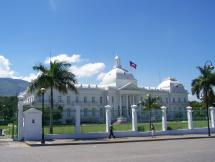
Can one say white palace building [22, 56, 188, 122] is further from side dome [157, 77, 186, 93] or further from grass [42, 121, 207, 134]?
grass [42, 121, 207, 134]

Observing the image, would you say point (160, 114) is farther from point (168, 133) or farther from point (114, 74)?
Answer: point (114, 74)

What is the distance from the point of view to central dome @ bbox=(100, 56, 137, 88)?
362 feet

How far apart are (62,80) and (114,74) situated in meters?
74.0

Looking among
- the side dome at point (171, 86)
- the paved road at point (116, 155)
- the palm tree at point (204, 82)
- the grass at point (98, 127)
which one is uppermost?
the side dome at point (171, 86)

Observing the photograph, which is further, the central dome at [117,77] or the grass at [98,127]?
the central dome at [117,77]

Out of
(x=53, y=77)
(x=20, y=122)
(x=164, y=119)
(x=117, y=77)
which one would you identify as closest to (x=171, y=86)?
(x=117, y=77)

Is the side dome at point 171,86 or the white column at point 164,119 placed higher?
the side dome at point 171,86

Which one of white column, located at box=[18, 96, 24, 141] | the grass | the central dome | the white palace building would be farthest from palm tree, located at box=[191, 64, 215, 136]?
the central dome

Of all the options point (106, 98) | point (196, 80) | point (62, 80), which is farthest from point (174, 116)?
point (106, 98)

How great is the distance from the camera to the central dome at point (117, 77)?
110312mm

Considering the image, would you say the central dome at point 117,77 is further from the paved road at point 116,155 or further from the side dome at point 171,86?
the paved road at point 116,155

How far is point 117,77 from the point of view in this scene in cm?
11031

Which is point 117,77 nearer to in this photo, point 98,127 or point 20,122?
point 98,127

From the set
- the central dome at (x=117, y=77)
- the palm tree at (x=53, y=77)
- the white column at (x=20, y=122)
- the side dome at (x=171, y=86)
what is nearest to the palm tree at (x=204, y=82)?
the palm tree at (x=53, y=77)
